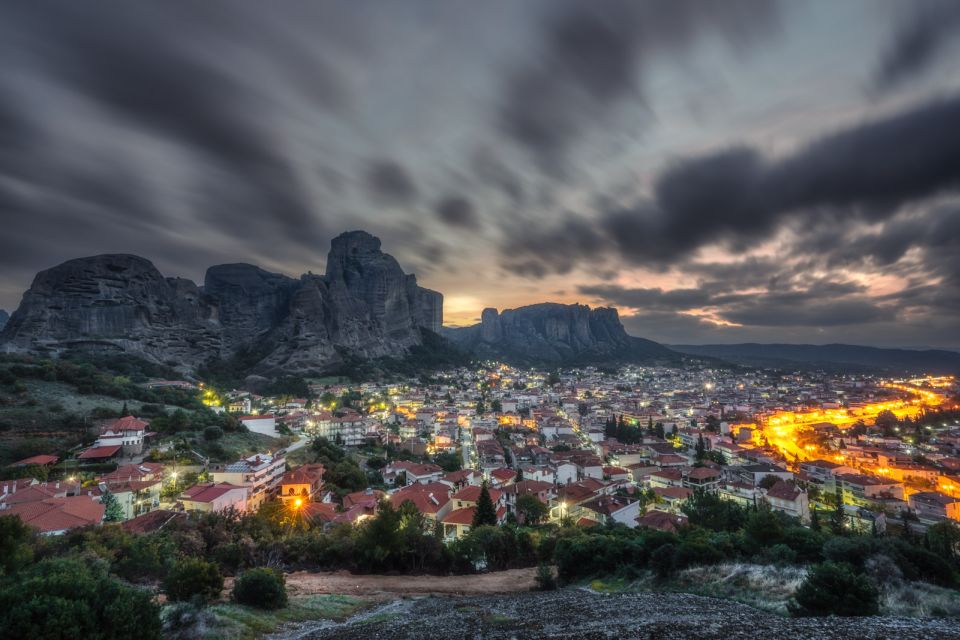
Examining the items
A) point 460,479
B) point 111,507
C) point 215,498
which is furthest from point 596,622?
point 460,479

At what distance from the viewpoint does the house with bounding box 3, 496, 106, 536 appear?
19062mm

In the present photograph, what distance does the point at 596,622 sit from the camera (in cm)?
1126

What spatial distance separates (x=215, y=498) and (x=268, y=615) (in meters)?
15.1

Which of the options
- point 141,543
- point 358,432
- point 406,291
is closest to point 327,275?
point 406,291

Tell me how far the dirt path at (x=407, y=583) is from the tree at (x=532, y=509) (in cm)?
1078

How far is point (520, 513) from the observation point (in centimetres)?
3362

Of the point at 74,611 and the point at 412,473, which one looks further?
the point at 412,473

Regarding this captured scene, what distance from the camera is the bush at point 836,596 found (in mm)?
10555

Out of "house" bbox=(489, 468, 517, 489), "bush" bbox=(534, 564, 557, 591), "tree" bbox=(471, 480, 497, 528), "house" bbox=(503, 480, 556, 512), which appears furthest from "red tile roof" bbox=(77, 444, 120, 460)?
"bush" bbox=(534, 564, 557, 591)

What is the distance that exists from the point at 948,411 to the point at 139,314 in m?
168

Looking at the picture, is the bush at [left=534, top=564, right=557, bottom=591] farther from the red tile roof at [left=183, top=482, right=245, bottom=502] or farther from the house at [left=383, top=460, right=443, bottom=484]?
the house at [left=383, top=460, right=443, bottom=484]

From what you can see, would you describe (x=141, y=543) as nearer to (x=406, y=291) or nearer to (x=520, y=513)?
(x=520, y=513)

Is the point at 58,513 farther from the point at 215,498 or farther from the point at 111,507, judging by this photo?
the point at 215,498

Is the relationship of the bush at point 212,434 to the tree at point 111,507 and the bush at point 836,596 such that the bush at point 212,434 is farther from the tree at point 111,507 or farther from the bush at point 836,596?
the bush at point 836,596
